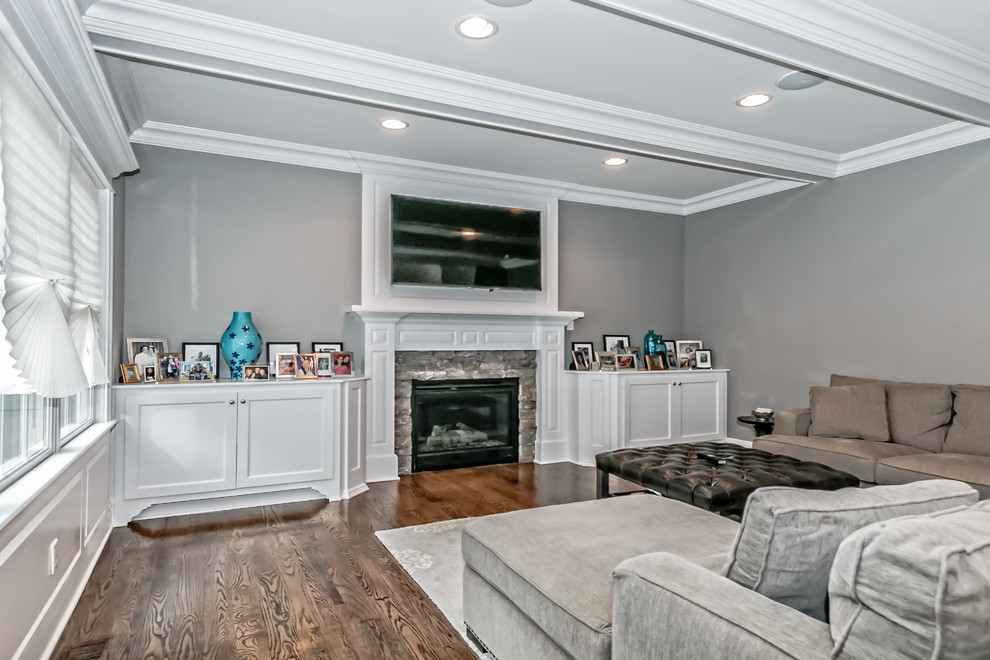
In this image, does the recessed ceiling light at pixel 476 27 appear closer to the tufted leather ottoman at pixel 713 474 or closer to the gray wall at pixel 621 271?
the tufted leather ottoman at pixel 713 474

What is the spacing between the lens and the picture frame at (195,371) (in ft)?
13.4

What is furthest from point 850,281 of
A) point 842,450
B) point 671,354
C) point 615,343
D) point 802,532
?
point 802,532

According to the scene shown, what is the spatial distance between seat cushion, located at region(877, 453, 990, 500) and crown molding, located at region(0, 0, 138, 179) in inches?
172

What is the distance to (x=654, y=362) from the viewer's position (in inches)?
231

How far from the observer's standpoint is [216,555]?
10.3 ft

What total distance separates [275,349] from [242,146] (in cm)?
147

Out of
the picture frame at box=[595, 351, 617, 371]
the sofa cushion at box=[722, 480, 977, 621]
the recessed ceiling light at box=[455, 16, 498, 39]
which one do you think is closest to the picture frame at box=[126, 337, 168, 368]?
the recessed ceiling light at box=[455, 16, 498, 39]

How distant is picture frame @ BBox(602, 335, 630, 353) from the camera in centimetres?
593

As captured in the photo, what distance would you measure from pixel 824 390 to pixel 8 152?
4.71m

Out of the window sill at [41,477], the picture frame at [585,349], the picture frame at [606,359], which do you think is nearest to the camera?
the window sill at [41,477]

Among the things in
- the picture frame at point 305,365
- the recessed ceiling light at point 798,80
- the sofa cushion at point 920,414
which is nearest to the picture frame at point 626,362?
the sofa cushion at point 920,414

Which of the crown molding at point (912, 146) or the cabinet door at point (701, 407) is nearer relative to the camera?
the crown molding at point (912, 146)

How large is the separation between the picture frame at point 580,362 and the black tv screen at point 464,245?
0.74m

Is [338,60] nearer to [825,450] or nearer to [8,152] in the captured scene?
[8,152]
